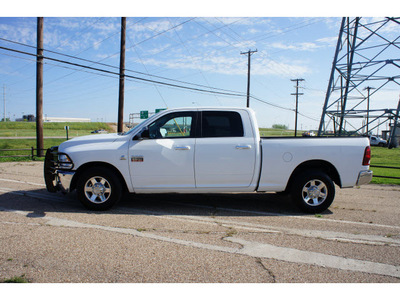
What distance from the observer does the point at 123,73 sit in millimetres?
18031

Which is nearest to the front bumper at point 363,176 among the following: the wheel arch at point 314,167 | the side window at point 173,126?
the wheel arch at point 314,167

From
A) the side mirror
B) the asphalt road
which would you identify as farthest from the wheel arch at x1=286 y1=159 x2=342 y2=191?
the side mirror

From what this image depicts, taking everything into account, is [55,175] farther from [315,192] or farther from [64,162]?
[315,192]

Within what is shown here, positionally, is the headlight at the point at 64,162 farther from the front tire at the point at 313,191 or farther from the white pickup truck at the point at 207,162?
the front tire at the point at 313,191

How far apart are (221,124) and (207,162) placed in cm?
80

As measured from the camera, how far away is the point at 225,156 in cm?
549

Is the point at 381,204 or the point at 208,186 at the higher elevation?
the point at 208,186

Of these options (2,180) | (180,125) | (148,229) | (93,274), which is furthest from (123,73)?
(93,274)

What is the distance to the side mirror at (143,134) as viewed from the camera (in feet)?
17.8

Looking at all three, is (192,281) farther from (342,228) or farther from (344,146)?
(344,146)

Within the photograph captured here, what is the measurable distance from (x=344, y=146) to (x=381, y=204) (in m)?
2.05

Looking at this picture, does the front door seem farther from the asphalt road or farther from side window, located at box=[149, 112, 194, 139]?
the asphalt road

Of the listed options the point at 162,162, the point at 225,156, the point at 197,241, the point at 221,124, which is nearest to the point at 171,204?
the point at 162,162

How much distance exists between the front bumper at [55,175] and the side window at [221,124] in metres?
2.70
